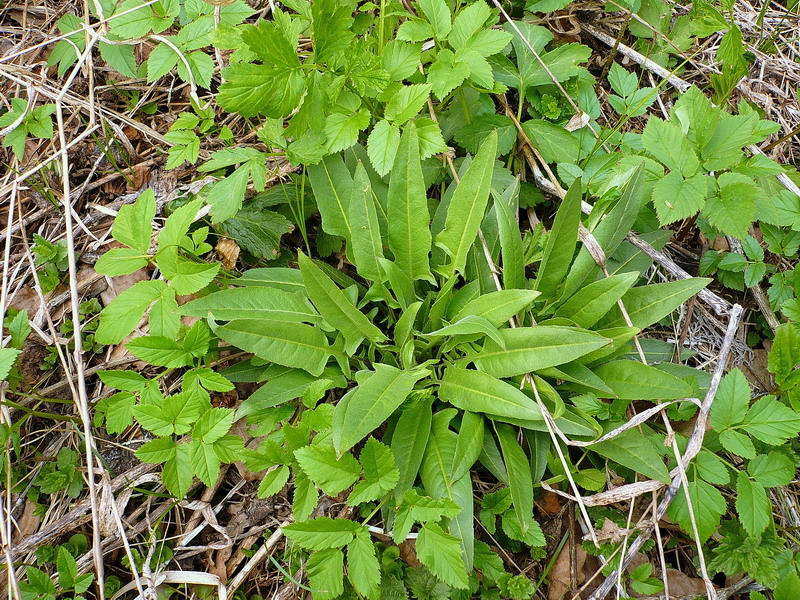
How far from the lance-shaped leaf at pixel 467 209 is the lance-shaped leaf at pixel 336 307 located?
0.30 m

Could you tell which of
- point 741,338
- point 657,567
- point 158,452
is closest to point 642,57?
point 741,338

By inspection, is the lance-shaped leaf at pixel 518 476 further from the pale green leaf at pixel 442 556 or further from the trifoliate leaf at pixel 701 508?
the trifoliate leaf at pixel 701 508

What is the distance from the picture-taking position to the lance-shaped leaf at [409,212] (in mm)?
1619

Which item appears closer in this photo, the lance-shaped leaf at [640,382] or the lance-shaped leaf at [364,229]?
the lance-shaped leaf at [640,382]

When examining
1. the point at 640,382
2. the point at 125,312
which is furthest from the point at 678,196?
the point at 125,312

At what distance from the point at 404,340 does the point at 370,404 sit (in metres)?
0.29

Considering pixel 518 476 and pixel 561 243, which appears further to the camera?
pixel 561 243

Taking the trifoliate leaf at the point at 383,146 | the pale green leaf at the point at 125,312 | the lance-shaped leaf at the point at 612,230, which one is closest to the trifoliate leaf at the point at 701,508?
the lance-shaped leaf at the point at 612,230

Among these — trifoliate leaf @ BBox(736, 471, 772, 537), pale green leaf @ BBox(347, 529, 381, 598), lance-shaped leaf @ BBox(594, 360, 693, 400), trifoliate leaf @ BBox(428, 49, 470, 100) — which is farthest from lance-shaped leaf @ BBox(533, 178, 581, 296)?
pale green leaf @ BBox(347, 529, 381, 598)

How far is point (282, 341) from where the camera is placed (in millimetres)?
1552

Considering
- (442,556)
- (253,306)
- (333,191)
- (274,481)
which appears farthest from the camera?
(333,191)

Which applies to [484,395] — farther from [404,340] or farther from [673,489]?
[673,489]

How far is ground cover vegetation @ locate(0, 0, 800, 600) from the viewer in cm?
148

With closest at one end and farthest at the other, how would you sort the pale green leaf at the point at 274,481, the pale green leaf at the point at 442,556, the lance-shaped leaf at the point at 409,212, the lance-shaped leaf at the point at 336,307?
the pale green leaf at the point at 442,556 < the pale green leaf at the point at 274,481 < the lance-shaped leaf at the point at 336,307 < the lance-shaped leaf at the point at 409,212
